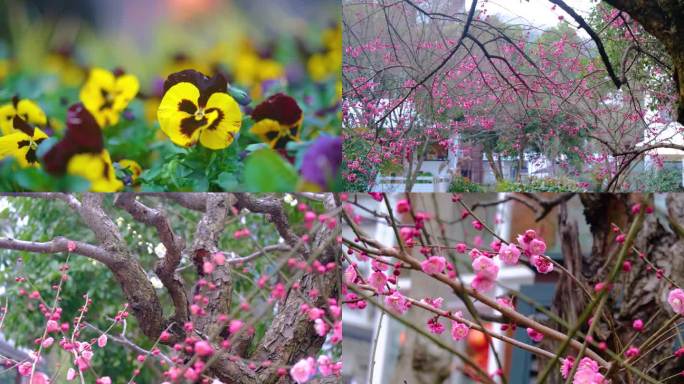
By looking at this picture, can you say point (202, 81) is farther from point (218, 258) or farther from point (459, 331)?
point (459, 331)

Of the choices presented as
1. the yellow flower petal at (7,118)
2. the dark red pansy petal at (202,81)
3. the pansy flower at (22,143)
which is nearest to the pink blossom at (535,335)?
the dark red pansy petal at (202,81)

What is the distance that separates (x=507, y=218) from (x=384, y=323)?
484 mm

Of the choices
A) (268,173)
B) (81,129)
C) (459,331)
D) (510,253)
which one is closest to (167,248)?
(268,173)

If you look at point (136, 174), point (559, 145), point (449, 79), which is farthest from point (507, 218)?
point (136, 174)

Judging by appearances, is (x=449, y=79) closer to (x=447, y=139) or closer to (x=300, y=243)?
(x=447, y=139)

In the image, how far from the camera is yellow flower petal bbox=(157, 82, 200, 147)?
7.36 ft

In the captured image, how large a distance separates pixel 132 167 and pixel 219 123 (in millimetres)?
302

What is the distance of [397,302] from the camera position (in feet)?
6.82

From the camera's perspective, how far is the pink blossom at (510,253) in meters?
2.08

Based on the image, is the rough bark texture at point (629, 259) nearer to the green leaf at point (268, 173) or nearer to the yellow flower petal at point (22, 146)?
the green leaf at point (268, 173)

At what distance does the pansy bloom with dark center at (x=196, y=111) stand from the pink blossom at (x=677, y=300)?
1384 mm

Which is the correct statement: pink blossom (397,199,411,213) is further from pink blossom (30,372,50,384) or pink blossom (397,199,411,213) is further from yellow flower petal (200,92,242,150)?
pink blossom (30,372,50,384)

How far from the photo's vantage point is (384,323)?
6.95 feet

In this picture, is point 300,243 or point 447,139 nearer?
point 300,243
